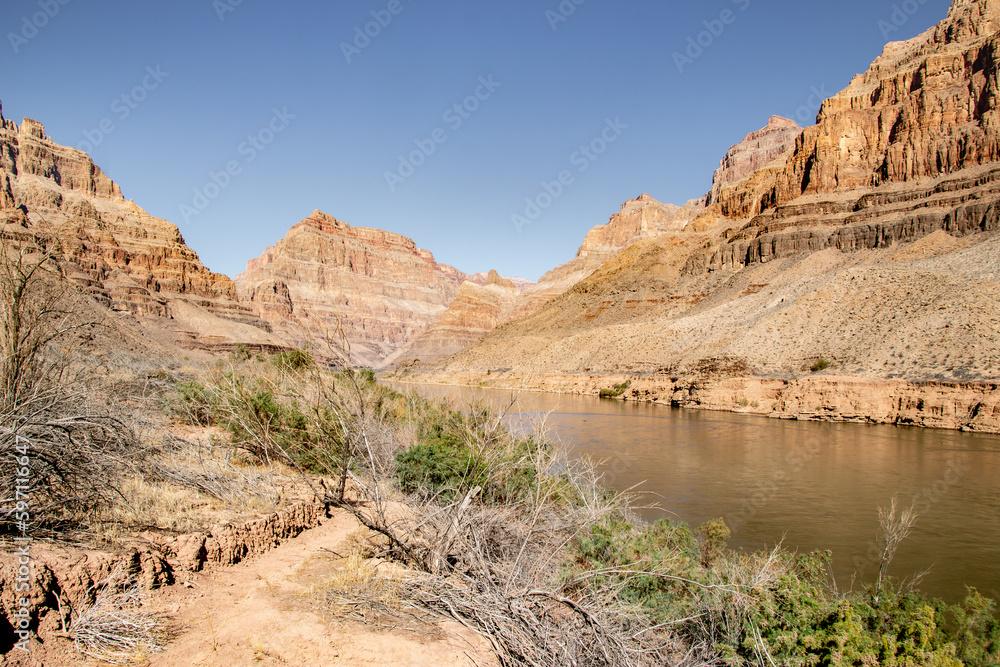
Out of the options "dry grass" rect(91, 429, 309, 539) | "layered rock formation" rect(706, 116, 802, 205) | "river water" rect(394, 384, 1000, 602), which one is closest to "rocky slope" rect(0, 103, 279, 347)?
"dry grass" rect(91, 429, 309, 539)

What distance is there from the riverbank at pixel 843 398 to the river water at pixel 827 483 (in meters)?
1.66

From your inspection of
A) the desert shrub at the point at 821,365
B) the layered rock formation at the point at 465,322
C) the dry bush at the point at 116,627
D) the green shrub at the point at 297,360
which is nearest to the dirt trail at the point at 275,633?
the dry bush at the point at 116,627

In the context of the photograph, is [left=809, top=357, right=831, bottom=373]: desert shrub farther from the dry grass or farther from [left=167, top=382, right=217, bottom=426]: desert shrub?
the dry grass

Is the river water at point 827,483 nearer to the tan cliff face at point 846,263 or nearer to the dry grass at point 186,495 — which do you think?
the dry grass at point 186,495

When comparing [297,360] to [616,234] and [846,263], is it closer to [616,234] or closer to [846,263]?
[846,263]

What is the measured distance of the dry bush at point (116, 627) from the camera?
10.5 ft

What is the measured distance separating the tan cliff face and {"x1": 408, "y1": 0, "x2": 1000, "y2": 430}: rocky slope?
0.63ft

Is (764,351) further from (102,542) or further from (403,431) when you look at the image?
(102,542)

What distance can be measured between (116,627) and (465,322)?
156m

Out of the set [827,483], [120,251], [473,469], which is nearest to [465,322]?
[120,251]

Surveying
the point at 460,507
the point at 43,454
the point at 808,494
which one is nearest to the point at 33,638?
the point at 43,454

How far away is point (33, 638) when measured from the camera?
308cm

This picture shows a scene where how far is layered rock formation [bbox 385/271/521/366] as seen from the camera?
151 metres

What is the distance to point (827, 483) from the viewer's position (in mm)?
14578
